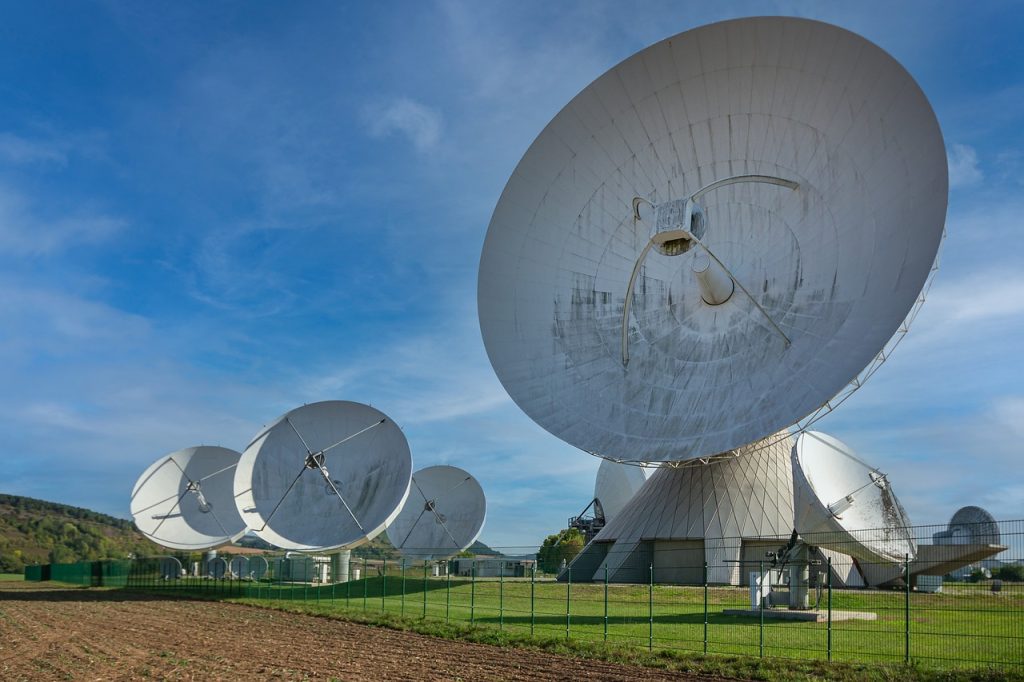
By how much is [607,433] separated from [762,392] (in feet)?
17.6

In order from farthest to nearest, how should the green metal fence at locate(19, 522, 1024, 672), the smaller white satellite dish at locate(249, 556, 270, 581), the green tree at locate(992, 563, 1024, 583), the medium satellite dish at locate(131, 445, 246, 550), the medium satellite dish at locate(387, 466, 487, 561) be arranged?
the smaller white satellite dish at locate(249, 556, 270, 581)
the medium satellite dish at locate(387, 466, 487, 561)
the medium satellite dish at locate(131, 445, 246, 550)
the green metal fence at locate(19, 522, 1024, 672)
the green tree at locate(992, 563, 1024, 583)

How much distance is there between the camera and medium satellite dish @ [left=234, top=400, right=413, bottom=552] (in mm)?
40406

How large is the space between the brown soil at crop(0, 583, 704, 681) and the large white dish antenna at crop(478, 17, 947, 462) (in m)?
8.75

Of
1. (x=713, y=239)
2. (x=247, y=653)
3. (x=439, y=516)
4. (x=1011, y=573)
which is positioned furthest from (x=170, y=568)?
(x=1011, y=573)

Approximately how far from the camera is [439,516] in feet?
178

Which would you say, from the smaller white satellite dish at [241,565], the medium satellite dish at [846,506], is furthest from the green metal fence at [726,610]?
the smaller white satellite dish at [241,565]

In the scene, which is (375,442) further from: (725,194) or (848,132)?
(848,132)

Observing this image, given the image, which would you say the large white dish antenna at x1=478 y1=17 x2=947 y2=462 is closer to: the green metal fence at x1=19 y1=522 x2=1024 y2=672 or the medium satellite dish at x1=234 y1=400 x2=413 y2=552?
the green metal fence at x1=19 y1=522 x2=1024 y2=672

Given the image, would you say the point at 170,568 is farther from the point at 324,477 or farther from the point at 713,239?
the point at 713,239

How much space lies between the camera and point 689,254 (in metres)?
31.3

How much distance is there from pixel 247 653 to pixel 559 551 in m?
61.7

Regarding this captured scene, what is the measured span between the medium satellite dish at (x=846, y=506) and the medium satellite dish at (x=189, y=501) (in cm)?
3390

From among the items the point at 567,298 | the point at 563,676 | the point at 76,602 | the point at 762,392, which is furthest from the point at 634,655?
the point at 76,602

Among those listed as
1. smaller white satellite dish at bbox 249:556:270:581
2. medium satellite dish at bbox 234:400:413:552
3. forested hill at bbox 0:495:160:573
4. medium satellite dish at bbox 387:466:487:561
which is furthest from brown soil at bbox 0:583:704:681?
forested hill at bbox 0:495:160:573
